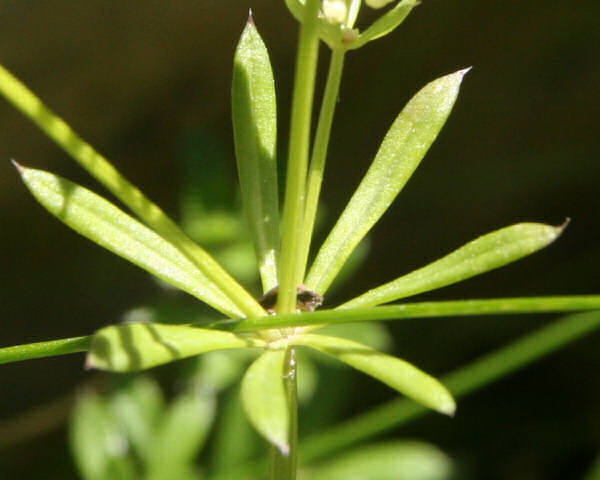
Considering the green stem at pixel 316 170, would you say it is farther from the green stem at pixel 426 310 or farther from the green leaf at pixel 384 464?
the green leaf at pixel 384 464

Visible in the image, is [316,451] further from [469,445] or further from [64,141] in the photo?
[64,141]

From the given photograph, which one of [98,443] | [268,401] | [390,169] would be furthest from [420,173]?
[268,401]

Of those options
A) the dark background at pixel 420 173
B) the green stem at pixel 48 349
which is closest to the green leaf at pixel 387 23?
the green stem at pixel 48 349

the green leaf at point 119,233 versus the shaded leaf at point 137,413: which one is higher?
the green leaf at point 119,233

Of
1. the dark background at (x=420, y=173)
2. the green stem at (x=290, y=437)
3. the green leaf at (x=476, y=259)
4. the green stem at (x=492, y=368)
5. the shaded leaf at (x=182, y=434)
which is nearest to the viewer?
the green leaf at (x=476, y=259)

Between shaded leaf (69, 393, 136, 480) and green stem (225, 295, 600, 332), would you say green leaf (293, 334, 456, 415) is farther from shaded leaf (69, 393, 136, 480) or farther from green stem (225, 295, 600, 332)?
shaded leaf (69, 393, 136, 480)
